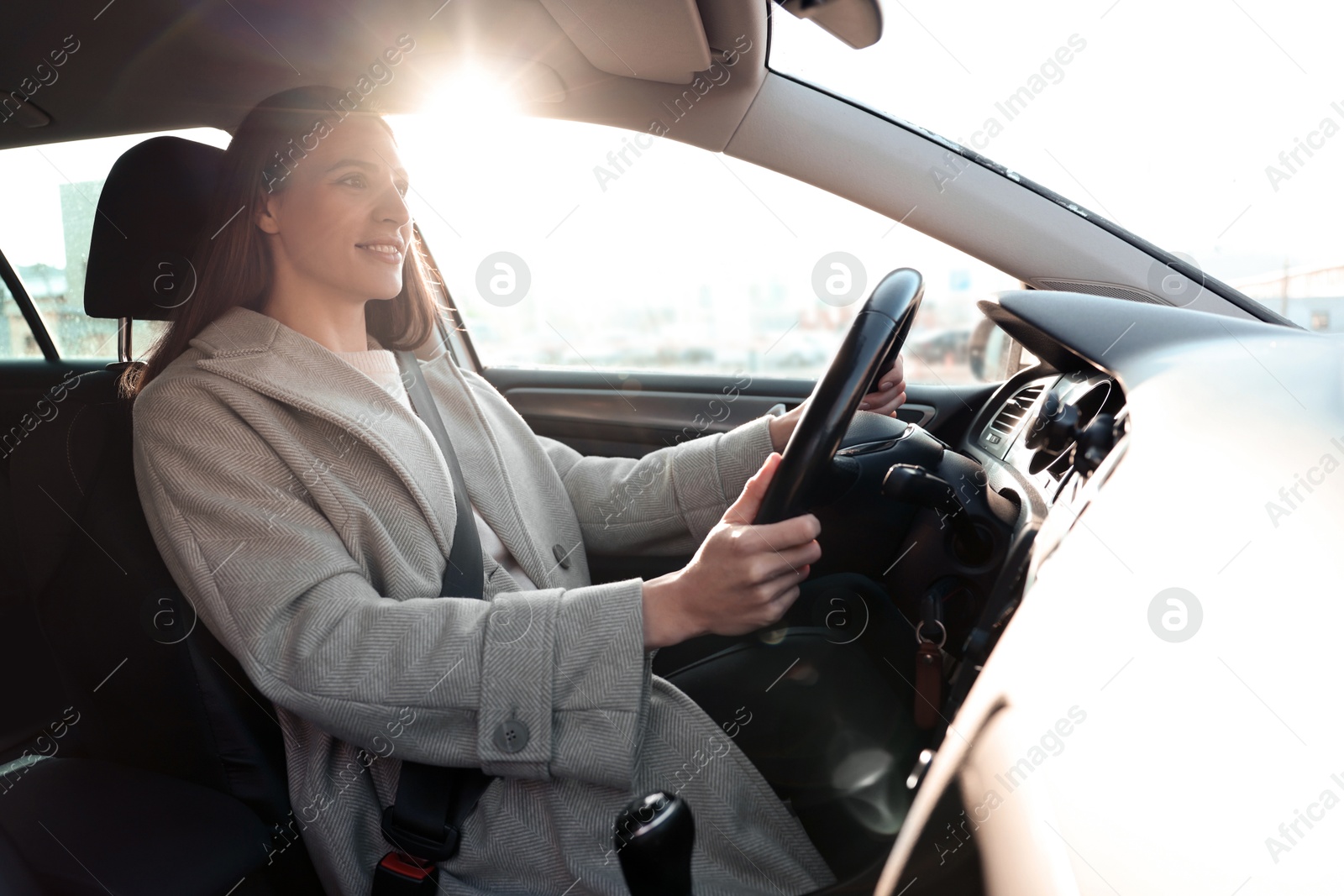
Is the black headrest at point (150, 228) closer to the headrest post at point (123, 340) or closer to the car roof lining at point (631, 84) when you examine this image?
the headrest post at point (123, 340)

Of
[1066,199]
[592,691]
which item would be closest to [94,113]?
[592,691]

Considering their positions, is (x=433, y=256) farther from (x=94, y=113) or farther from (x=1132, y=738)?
(x=1132, y=738)

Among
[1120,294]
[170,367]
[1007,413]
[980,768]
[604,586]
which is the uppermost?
[1120,294]

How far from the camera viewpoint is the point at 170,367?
43.7 inches

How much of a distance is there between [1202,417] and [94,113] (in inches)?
71.8

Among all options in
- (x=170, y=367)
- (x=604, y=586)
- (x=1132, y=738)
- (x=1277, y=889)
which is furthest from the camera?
Result: (x=170, y=367)

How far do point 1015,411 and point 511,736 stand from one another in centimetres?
98

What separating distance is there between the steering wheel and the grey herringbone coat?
19 centimetres

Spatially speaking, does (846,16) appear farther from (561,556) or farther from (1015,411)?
(561,556)

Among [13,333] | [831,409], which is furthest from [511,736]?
[13,333]

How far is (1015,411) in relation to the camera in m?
1.46

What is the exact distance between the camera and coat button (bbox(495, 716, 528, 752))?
0.90m

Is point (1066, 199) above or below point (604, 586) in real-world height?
above

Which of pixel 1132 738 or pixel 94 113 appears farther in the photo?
pixel 94 113
